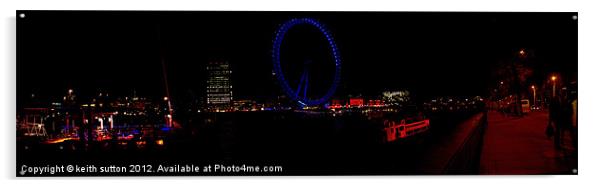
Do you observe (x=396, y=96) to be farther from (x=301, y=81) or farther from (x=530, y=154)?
(x=530, y=154)

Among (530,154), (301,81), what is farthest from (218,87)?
(530,154)

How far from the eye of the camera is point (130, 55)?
3.45m

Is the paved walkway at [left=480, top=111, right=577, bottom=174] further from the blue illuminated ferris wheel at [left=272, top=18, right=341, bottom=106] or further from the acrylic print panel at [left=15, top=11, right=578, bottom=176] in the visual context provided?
the blue illuminated ferris wheel at [left=272, top=18, right=341, bottom=106]

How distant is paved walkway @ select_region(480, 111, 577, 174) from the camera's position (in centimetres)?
343

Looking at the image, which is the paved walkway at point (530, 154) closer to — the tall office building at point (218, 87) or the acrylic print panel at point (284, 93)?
the acrylic print panel at point (284, 93)

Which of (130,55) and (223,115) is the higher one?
(130,55)

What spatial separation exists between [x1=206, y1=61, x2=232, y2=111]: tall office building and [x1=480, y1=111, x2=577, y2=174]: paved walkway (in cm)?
151

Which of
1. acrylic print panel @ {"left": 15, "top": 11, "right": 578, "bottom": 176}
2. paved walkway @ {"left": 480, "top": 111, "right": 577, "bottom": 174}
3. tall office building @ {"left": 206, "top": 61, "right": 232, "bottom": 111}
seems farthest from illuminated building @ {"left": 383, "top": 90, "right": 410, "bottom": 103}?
tall office building @ {"left": 206, "top": 61, "right": 232, "bottom": 111}

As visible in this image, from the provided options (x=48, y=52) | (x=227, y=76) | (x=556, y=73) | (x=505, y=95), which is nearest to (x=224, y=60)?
(x=227, y=76)

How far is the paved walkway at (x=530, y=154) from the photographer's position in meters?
3.43

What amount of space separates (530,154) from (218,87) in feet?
6.01
